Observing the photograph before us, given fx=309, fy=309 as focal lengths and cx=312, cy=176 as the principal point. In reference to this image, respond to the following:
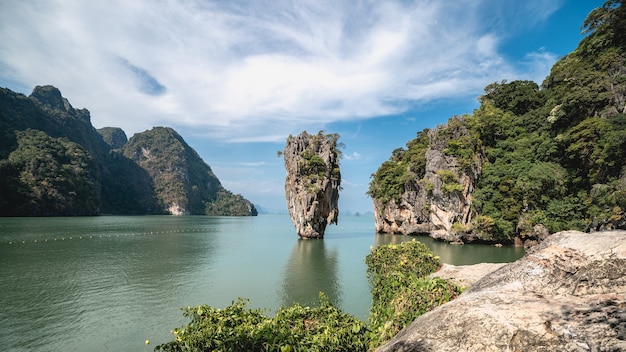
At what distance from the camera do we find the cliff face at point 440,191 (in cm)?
3303

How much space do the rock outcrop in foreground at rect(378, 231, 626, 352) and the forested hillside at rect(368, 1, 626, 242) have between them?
24.3 meters

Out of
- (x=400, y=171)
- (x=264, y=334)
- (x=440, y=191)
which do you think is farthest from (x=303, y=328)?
(x=400, y=171)

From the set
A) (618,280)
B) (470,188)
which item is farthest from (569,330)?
(470,188)

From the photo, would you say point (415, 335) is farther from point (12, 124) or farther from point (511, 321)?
point (12, 124)

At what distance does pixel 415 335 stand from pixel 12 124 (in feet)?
391

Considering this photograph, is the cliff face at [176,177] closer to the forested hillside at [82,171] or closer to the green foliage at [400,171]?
the forested hillside at [82,171]

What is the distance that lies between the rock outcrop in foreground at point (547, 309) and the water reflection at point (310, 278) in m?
10.4

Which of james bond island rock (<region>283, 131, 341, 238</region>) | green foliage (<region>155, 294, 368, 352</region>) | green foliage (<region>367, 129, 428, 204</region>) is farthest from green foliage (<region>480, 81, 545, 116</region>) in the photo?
green foliage (<region>155, 294, 368, 352</region>)

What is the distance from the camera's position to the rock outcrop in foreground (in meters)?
1.87

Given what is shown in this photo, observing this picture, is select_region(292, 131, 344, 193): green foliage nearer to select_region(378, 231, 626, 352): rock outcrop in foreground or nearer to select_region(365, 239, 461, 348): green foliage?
select_region(365, 239, 461, 348): green foliage

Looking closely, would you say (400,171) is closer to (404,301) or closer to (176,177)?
(404,301)

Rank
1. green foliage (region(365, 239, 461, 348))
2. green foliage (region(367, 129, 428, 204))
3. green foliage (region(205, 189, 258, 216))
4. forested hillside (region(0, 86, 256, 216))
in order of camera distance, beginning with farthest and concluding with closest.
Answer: green foliage (region(205, 189, 258, 216)) < forested hillside (region(0, 86, 256, 216)) < green foliage (region(367, 129, 428, 204)) < green foliage (region(365, 239, 461, 348))

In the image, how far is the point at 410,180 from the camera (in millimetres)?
40312

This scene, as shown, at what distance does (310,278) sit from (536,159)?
2588 centimetres
